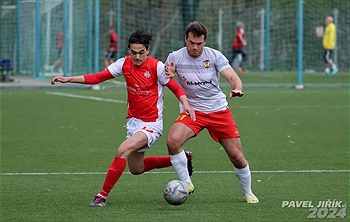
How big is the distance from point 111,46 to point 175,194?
21.8 m

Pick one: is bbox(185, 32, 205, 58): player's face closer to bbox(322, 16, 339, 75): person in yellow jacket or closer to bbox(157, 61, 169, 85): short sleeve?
bbox(157, 61, 169, 85): short sleeve

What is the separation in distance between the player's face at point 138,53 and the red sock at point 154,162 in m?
1.16

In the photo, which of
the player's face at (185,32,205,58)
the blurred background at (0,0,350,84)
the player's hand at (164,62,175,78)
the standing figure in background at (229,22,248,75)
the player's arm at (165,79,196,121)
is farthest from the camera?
the standing figure in background at (229,22,248,75)

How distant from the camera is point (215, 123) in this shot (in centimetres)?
855

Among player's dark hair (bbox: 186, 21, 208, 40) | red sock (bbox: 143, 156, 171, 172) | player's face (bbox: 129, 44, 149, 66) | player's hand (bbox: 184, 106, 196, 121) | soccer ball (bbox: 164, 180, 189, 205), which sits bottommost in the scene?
soccer ball (bbox: 164, 180, 189, 205)

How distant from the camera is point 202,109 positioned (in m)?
8.65

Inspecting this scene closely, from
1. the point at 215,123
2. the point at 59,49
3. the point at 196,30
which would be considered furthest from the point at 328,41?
the point at 196,30

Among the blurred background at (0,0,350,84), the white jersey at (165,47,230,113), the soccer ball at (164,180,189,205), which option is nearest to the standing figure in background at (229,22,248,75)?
the blurred background at (0,0,350,84)

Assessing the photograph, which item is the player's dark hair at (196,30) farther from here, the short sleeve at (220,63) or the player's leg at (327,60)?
the player's leg at (327,60)

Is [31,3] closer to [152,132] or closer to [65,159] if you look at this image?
[65,159]

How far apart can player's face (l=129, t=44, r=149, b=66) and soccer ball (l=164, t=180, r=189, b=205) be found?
1.27m

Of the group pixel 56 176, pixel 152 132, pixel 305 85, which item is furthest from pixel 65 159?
pixel 305 85

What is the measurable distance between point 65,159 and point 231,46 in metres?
22.1

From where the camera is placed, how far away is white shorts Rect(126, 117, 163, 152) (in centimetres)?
849
